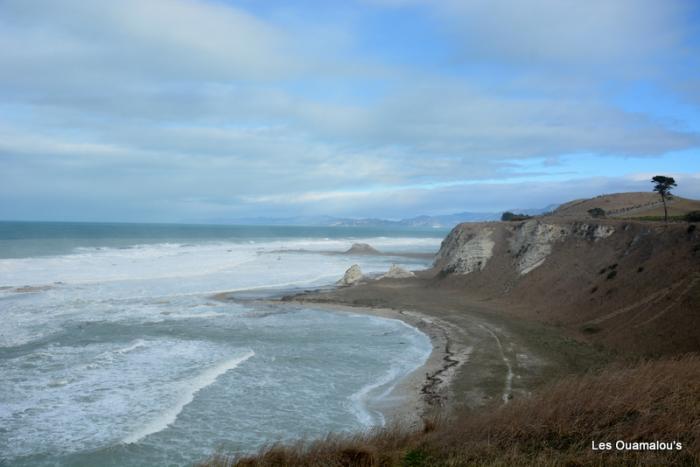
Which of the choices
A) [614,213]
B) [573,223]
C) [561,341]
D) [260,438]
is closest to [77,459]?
[260,438]

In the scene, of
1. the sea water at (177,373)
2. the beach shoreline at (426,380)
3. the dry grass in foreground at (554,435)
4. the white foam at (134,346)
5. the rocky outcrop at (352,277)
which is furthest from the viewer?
the rocky outcrop at (352,277)

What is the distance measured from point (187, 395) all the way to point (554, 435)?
10070 millimetres

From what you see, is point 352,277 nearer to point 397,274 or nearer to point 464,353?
point 397,274

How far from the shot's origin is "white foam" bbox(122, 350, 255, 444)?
1198 centimetres

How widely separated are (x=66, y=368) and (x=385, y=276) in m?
30.2

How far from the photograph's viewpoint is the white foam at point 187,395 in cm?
1198

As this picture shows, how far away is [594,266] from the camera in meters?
29.0

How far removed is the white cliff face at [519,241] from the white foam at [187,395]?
2220 centimetres

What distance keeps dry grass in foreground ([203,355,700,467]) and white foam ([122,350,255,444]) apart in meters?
4.25

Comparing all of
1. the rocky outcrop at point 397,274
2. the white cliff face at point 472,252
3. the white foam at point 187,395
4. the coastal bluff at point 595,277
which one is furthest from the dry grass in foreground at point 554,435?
the rocky outcrop at point 397,274

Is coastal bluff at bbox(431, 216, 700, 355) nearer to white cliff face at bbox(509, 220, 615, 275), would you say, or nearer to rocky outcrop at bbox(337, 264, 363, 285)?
white cliff face at bbox(509, 220, 615, 275)

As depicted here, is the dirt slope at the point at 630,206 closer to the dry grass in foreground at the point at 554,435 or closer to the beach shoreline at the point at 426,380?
the beach shoreline at the point at 426,380

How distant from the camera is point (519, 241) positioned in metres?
38.4

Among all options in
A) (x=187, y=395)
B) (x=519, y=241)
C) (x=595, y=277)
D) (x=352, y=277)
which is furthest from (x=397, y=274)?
(x=187, y=395)
